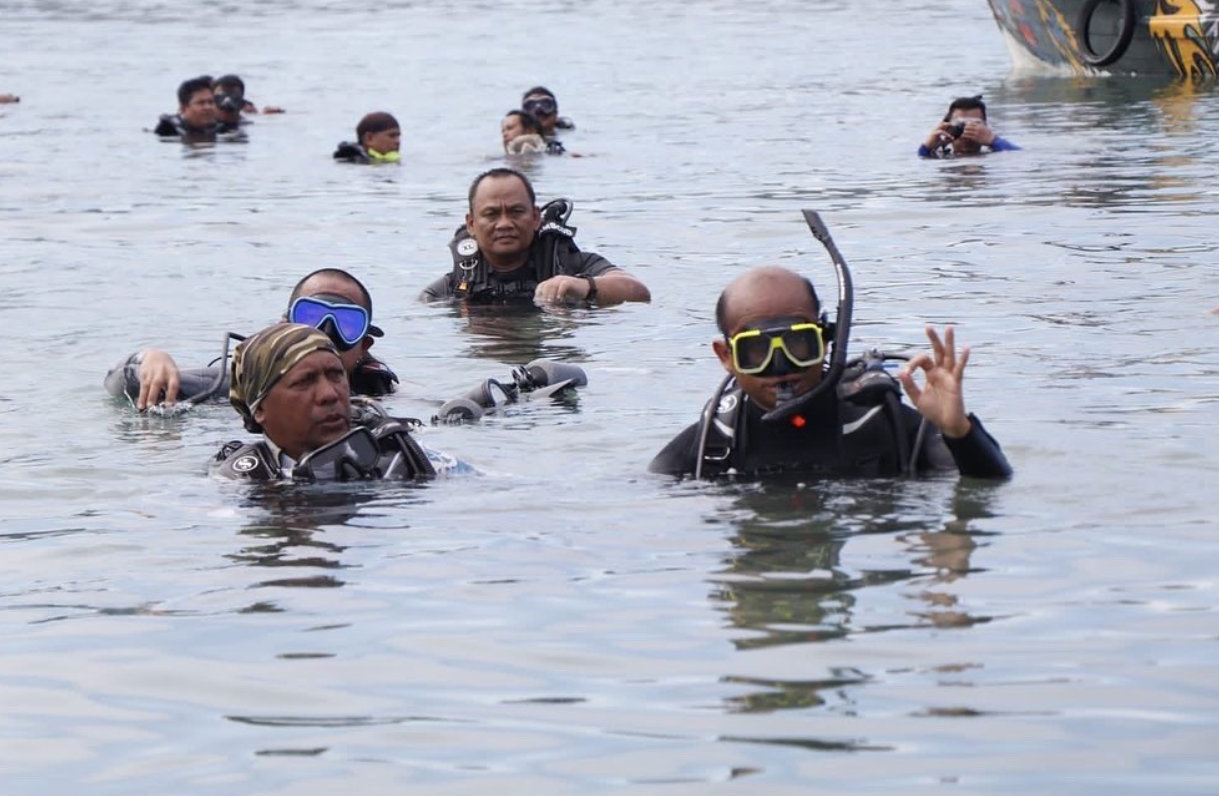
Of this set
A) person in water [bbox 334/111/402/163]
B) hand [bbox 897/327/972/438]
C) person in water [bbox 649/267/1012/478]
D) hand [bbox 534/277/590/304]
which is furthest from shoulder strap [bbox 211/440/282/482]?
person in water [bbox 334/111/402/163]

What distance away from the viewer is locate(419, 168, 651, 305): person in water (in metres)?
12.0

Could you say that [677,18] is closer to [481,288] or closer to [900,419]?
[481,288]

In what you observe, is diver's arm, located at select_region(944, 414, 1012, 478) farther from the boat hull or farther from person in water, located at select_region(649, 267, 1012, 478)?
the boat hull

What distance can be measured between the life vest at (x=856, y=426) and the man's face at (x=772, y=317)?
0.18m

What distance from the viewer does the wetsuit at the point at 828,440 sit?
22.9 feet

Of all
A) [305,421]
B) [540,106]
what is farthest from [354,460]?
[540,106]

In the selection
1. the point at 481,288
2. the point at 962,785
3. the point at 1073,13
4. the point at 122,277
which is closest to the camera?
the point at 962,785

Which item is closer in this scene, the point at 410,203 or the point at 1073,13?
the point at 410,203

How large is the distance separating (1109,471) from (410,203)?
12095mm

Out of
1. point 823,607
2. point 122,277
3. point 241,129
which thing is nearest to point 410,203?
point 122,277

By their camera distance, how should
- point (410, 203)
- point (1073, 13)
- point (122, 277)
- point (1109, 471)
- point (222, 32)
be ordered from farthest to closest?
point (222, 32) → point (1073, 13) → point (410, 203) → point (122, 277) → point (1109, 471)

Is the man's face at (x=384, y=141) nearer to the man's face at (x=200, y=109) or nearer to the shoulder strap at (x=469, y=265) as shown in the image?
the man's face at (x=200, y=109)

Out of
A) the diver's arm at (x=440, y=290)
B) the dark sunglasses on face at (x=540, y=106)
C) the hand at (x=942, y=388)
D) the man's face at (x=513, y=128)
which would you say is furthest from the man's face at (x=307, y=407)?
the dark sunglasses on face at (x=540, y=106)

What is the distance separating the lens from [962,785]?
4.40 metres
